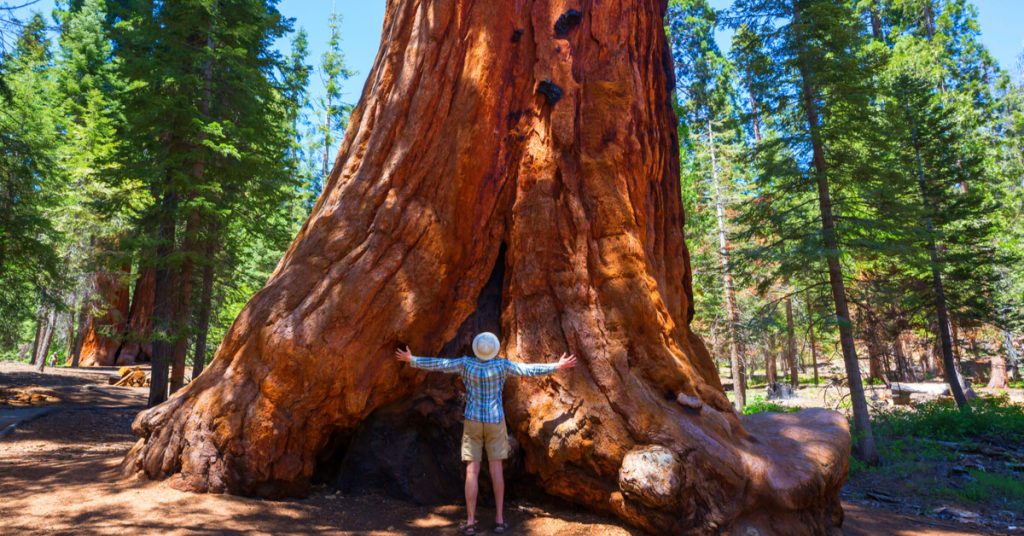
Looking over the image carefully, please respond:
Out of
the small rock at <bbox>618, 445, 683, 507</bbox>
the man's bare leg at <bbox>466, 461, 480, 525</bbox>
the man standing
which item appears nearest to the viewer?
the small rock at <bbox>618, 445, 683, 507</bbox>

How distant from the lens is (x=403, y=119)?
600cm

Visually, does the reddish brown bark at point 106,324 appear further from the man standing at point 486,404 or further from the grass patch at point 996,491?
the grass patch at point 996,491

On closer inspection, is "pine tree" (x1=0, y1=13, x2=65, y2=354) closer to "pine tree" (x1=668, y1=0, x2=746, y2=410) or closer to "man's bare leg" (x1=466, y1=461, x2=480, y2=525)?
"man's bare leg" (x1=466, y1=461, x2=480, y2=525)

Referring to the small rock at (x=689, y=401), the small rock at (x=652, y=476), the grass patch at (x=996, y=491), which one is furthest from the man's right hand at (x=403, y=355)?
the grass patch at (x=996, y=491)

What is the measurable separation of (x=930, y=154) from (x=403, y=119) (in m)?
18.2

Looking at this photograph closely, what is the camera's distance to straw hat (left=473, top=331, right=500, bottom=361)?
15.7 ft

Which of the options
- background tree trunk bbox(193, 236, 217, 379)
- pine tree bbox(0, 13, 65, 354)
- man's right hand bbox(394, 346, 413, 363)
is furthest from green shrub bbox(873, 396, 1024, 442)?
pine tree bbox(0, 13, 65, 354)

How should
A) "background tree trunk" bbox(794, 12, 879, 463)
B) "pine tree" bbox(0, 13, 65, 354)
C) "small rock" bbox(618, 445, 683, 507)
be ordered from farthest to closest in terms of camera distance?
1. "background tree trunk" bbox(794, 12, 879, 463)
2. "pine tree" bbox(0, 13, 65, 354)
3. "small rock" bbox(618, 445, 683, 507)

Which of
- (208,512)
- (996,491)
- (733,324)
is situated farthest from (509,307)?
(733,324)

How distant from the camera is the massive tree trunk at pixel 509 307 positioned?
479cm

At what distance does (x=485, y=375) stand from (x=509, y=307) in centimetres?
114

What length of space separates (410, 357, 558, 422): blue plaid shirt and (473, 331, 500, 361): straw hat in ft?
0.26

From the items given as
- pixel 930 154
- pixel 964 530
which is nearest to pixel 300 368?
pixel 964 530

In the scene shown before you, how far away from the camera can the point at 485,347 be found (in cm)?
478
